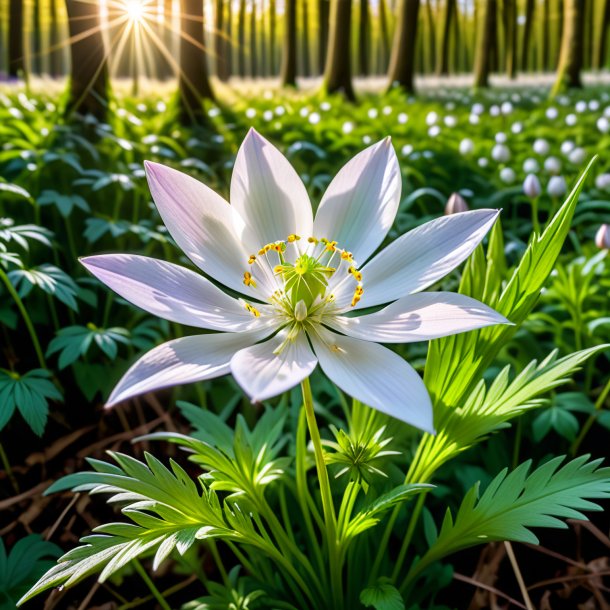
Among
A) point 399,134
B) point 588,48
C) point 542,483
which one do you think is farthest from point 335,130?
point 588,48

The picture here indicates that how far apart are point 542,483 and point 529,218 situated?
3.03 meters

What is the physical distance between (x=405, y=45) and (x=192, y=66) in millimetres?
5480

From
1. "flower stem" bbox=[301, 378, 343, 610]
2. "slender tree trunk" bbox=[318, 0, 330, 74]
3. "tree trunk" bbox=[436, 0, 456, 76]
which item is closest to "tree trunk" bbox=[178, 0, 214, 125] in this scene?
"flower stem" bbox=[301, 378, 343, 610]

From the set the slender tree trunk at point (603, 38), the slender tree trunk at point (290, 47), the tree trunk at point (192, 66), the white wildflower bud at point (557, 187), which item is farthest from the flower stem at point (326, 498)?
the slender tree trunk at point (603, 38)

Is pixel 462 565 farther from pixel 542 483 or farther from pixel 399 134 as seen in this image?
pixel 399 134

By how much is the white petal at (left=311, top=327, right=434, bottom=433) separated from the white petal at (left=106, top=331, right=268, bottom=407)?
143 mm

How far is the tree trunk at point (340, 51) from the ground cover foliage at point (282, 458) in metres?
7.17

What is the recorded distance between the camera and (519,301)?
3.65ft

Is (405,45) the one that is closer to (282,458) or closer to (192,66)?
(192,66)

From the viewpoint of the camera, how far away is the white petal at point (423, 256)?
100 centimetres

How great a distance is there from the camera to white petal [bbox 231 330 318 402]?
804mm

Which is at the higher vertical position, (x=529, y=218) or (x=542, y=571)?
(x=529, y=218)

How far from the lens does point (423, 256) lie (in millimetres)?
1062

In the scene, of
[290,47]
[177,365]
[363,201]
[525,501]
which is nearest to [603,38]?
[290,47]
